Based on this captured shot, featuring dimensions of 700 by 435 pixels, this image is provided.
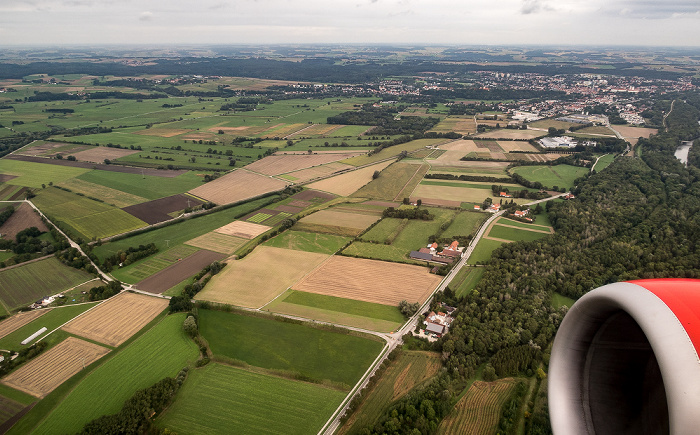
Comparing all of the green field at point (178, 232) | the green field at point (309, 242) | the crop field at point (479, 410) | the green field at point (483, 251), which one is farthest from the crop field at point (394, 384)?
the green field at point (178, 232)

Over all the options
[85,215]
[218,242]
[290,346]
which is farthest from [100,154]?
[290,346]

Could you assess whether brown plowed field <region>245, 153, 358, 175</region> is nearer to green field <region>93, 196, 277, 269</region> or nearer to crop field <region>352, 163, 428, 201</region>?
crop field <region>352, 163, 428, 201</region>

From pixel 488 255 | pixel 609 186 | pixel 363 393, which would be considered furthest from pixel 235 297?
pixel 609 186

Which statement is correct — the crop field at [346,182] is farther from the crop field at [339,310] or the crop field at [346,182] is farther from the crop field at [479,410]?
the crop field at [479,410]

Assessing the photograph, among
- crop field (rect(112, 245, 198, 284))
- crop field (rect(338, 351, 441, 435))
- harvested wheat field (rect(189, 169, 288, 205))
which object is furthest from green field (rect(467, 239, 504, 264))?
harvested wheat field (rect(189, 169, 288, 205))

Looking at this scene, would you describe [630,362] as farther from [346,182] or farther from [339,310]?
[346,182]

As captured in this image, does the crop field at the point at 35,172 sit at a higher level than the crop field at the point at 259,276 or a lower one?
higher

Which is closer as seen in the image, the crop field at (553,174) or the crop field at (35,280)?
the crop field at (35,280)
